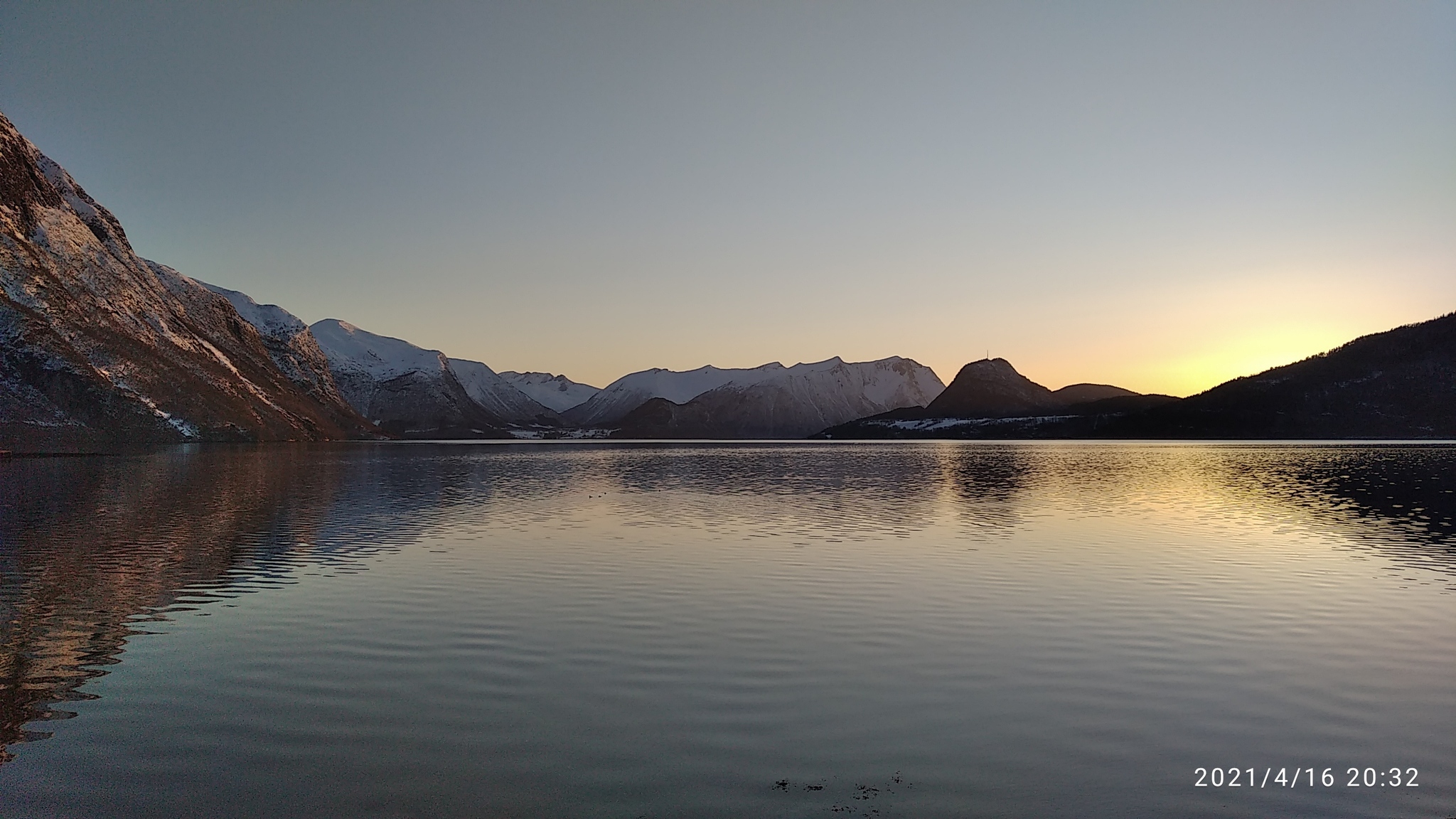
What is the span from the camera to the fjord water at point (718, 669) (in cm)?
1359

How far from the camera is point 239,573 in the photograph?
3497cm

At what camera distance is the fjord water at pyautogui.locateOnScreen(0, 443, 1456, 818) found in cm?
1359

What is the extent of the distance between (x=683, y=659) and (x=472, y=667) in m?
5.13

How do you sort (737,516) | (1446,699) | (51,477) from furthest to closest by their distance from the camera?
(51,477) → (737,516) → (1446,699)

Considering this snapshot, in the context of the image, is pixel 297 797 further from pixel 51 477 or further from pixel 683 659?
pixel 51 477

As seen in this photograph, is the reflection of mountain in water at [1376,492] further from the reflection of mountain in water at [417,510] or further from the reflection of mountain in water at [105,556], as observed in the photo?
the reflection of mountain in water at [105,556]

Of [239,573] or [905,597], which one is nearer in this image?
[905,597]

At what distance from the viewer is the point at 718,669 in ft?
68.7

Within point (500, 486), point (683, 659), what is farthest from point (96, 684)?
point (500, 486)
